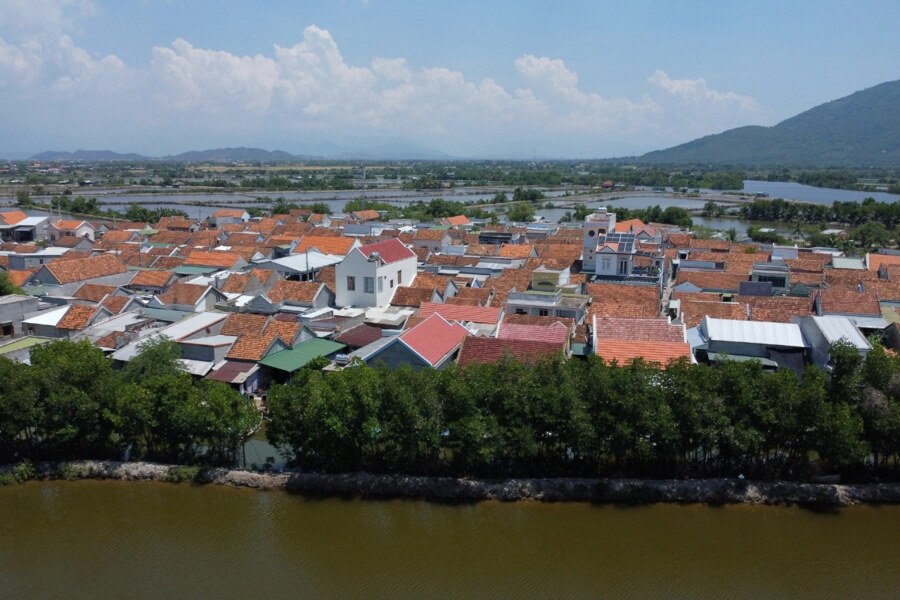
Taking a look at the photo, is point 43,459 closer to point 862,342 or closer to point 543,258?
point 862,342

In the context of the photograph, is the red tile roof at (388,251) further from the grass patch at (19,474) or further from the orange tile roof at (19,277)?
the orange tile roof at (19,277)

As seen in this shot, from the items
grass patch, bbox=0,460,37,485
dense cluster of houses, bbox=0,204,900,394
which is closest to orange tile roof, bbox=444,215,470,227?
dense cluster of houses, bbox=0,204,900,394

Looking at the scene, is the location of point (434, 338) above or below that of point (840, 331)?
below

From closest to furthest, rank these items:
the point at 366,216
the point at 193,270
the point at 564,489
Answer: the point at 564,489 → the point at 193,270 → the point at 366,216

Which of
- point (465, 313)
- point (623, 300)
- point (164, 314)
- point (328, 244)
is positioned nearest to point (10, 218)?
point (328, 244)

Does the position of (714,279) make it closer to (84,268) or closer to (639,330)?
(639,330)

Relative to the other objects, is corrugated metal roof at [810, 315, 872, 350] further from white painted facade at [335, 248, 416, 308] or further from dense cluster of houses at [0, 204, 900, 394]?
white painted facade at [335, 248, 416, 308]

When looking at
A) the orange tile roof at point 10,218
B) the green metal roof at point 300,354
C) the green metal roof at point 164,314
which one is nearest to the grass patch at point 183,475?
the green metal roof at point 300,354
